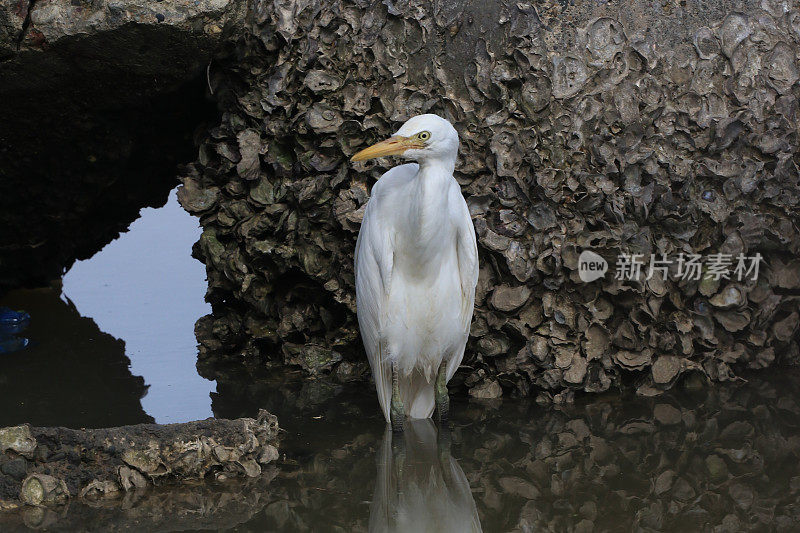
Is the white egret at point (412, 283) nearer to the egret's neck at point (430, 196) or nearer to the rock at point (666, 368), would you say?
the egret's neck at point (430, 196)

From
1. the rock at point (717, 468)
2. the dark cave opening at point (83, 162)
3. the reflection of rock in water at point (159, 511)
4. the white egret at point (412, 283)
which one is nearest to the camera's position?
the reflection of rock in water at point (159, 511)

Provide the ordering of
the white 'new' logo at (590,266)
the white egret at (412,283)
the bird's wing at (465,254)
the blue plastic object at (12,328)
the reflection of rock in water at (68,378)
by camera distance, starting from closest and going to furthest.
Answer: the white egret at (412,283) → the bird's wing at (465,254) → the reflection of rock in water at (68,378) → the white 'new' logo at (590,266) → the blue plastic object at (12,328)

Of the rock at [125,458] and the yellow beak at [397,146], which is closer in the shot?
the rock at [125,458]

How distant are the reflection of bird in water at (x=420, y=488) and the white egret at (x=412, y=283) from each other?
0.15 m

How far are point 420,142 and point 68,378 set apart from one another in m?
2.59

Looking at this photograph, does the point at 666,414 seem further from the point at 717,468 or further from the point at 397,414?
the point at 397,414

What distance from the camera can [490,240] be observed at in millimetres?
4926

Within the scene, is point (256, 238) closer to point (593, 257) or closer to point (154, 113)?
point (154, 113)

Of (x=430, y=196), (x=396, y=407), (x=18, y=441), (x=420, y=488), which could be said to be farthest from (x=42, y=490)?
(x=430, y=196)

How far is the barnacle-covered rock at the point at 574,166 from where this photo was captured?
493 centimetres

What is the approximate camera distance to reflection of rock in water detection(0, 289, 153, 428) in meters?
4.73

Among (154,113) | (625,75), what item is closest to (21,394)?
(154,113)

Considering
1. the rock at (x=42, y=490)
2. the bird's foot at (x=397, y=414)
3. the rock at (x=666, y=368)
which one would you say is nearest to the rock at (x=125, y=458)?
the rock at (x=42, y=490)

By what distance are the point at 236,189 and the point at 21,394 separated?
1592 mm
